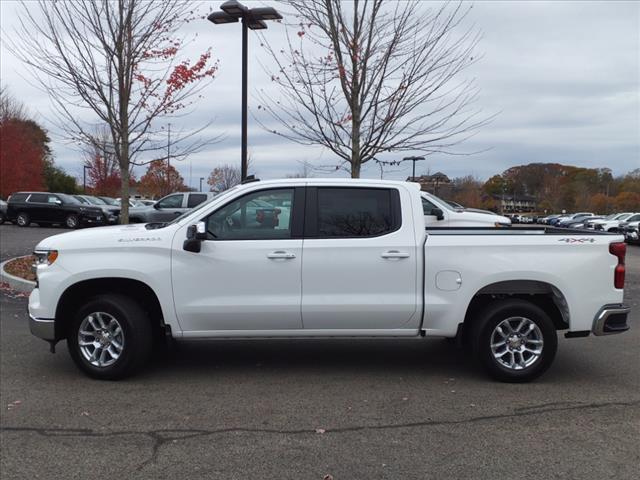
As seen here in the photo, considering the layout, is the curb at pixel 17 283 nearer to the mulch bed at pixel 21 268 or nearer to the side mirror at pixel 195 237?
the mulch bed at pixel 21 268

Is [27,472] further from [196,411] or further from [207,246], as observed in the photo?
[207,246]

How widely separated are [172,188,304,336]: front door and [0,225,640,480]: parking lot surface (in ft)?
1.95

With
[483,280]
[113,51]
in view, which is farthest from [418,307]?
[113,51]

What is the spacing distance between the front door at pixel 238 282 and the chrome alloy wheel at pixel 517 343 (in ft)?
6.02

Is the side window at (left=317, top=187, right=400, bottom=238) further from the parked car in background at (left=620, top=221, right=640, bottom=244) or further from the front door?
the parked car in background at (left=620, top=221, right=640, bottom=244)

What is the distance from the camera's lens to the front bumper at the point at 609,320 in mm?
5496

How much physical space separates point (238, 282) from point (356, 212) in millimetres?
1269

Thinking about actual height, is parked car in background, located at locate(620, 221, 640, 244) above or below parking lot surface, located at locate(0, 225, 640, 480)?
above

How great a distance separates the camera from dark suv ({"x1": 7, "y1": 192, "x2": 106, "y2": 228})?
2697cm

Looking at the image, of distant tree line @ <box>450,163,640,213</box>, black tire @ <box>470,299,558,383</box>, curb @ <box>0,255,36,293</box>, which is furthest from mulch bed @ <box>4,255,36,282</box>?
distant tree line @ <box>450,163,640,213</box>

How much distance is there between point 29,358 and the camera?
6.25 meters

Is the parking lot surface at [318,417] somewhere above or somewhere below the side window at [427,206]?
below

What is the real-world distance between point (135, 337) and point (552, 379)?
3.89 metres

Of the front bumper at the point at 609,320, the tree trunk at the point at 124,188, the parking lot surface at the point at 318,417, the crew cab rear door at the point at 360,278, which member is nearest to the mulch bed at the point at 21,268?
the tree trunk at the point at 124,188
